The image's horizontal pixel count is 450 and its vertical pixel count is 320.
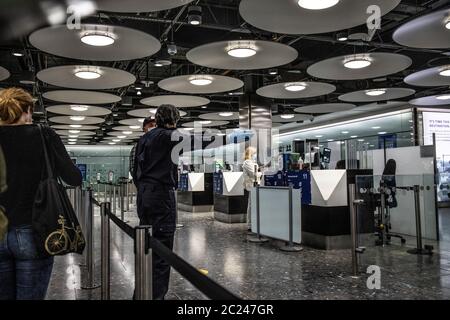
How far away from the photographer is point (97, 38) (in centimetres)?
705

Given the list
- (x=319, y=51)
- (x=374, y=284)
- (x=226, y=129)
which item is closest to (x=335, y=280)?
(x=374, y=284)

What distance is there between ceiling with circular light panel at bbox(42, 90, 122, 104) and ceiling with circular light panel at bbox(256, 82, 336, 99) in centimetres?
468

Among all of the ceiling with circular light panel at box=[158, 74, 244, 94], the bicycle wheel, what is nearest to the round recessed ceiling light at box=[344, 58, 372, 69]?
the ceiling with circular light panel at box=[158, 74, 244, 94]

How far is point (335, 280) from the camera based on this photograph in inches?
183

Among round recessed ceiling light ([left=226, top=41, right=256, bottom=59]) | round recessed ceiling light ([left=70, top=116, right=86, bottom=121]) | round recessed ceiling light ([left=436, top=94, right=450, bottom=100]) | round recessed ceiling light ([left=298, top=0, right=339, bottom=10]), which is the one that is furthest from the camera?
round recessed ceiling light ([left=70, top=116, right=86, bottom=121])

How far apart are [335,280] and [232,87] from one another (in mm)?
7553

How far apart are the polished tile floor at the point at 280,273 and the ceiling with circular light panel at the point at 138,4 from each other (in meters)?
3.72

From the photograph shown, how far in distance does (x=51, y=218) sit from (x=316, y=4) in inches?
202

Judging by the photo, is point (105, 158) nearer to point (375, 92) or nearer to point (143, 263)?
point (375, 92)

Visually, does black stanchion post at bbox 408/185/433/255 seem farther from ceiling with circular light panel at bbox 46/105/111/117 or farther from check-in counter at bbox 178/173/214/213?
ceiling with circular light panel at bbox 46/105/111/117

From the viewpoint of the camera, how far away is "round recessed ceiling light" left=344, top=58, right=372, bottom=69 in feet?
28.5

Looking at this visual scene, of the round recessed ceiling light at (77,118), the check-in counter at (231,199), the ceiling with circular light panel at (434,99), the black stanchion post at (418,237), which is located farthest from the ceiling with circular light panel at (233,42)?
the round recessed ceiling light at (77,118)

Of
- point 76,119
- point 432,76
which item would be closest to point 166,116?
point 432,76

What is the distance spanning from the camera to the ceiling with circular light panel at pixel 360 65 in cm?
862
